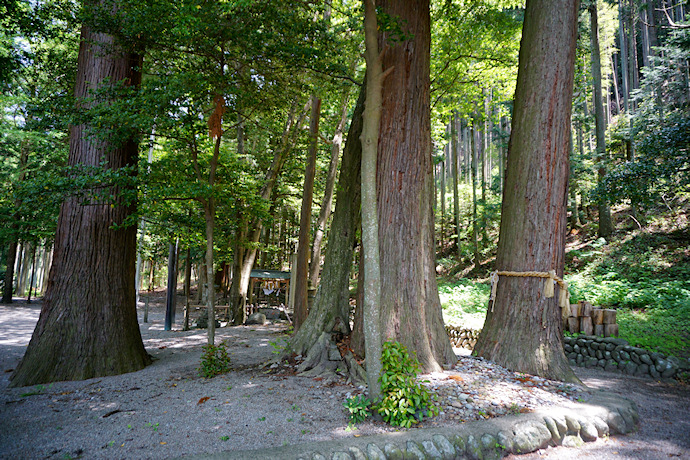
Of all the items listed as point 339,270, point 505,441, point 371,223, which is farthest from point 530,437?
point 339,270

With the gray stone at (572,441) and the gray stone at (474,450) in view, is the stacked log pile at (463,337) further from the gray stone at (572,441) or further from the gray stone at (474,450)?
the gray stone at (474,450)

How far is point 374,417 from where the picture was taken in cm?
331

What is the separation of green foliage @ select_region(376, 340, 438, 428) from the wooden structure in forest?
10706 millimetres

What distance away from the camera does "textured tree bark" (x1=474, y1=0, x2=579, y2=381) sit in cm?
474

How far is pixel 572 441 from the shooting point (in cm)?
320

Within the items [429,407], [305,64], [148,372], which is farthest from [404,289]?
[148,372]

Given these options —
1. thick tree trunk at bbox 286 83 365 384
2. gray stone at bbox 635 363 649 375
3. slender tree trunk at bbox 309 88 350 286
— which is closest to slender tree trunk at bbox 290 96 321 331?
thick tree trunk at bbox 286 83 365 384

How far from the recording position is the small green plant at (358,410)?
3258 millimetres

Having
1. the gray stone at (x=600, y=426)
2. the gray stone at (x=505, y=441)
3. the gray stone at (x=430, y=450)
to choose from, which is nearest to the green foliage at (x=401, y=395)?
the gray stone at (x=430, y=450)

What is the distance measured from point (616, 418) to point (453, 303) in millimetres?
7418

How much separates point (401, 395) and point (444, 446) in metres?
0.52

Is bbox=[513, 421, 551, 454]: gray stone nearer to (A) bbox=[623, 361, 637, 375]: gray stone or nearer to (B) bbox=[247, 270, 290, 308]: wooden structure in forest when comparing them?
(A) bbox=[623, 361, 637, 375]: gray stone

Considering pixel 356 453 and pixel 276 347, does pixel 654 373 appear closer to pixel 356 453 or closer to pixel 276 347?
pixel 356 453

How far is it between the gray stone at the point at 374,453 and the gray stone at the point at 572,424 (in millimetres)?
1812
